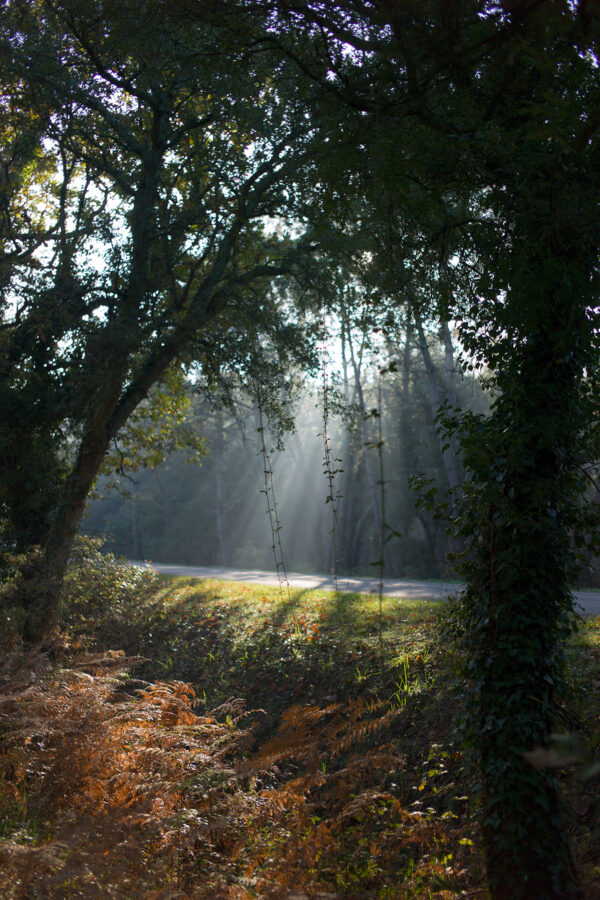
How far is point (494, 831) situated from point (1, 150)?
51.7ft

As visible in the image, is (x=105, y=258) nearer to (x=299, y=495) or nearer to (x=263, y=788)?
(x=263, y=788)

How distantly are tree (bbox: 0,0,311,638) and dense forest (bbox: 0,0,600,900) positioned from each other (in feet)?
0.20

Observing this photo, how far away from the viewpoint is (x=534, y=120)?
14.1 feet

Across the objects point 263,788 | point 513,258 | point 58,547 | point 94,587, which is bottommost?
point 263,788

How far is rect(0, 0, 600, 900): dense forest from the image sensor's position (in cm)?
439

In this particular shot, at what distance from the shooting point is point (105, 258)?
1231 centimetres

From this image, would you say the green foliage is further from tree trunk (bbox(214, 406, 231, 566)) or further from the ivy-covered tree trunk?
tree trunk (bbox(214, 406, 231, 566))

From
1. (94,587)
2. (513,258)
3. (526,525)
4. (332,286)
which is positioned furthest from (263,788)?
(332,286)

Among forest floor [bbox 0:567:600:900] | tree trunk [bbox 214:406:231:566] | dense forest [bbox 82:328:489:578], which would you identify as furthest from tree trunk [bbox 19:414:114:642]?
tree trunk [bbox 214:406:231:566]

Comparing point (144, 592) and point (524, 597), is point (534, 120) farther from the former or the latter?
point (144, 592)

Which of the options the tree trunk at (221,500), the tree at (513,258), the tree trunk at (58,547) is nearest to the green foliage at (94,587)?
the tree trunk at (58,547)

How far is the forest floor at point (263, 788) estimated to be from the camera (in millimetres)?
3908

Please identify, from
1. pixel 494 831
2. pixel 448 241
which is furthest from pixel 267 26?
pixel 494 831

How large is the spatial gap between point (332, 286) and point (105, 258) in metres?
4.15
